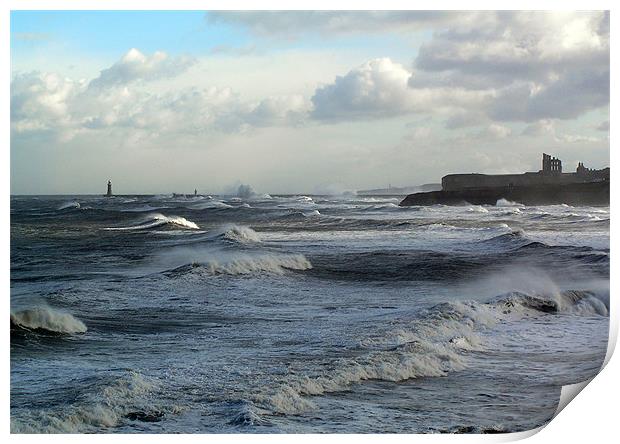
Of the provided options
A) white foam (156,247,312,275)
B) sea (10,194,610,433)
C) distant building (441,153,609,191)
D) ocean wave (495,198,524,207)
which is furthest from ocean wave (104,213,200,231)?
ocean wave (495,198,524,207)

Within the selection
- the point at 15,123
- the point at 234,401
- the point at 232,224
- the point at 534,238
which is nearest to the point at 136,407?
the point at 234,401

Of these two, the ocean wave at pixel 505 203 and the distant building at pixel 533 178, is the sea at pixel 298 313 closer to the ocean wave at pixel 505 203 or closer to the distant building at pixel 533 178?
the ocean wave at pixel 505 203

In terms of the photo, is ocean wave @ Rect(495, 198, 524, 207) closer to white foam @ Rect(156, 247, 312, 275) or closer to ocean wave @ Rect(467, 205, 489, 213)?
ocean wave @ Rect(467, 205, 489, 213)

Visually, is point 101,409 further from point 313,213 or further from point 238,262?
point 313,213

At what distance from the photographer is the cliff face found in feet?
15.4

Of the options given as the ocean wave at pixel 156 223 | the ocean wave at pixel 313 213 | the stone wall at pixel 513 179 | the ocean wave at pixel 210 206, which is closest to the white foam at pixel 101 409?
the ocean wave at pixel 156 223

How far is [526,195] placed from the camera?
478 centimetres

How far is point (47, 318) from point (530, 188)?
8.65 feet

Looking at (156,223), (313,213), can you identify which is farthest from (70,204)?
(313,213)

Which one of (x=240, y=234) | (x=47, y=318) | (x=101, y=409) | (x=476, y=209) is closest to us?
(x=101, y=409)

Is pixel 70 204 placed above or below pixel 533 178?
below

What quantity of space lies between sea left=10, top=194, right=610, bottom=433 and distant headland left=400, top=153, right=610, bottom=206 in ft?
0.20

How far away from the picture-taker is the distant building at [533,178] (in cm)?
467

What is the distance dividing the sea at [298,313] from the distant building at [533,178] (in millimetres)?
141
